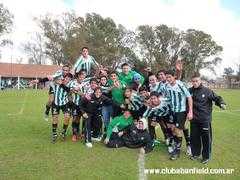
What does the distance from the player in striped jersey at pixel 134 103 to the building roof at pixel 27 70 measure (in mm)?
74174

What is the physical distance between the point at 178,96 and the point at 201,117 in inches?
28.2

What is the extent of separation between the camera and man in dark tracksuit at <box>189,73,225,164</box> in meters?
10.4

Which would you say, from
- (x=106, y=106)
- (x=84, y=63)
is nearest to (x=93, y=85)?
(x=106, y=106)

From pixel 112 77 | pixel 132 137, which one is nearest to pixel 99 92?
pixel 112 77

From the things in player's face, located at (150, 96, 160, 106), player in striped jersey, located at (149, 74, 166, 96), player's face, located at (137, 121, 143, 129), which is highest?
player in striped jersey, located at (149, 74, 166, 96)

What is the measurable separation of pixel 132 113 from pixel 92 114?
112 centimetres

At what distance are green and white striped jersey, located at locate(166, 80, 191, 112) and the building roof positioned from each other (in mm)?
75551

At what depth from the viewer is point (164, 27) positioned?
91625mm

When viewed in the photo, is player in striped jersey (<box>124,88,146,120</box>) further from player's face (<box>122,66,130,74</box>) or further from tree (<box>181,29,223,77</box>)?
tree (<box>181,29,223,77</box>)

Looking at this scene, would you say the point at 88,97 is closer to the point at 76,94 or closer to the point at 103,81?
the point at 76,94

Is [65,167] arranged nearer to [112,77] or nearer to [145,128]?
[145,128]

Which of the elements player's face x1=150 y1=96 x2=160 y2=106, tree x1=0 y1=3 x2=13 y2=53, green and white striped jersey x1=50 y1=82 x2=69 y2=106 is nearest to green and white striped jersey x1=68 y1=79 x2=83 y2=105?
green and white striped jersey x1=50 y1=82 x2=69 y2=106

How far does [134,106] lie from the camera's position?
12.0m

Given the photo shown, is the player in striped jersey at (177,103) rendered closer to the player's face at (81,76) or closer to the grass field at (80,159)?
the grass field at (80,159)
